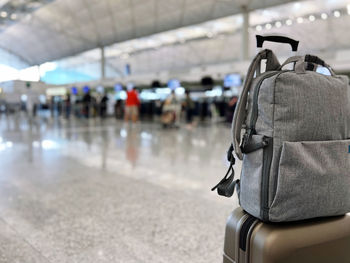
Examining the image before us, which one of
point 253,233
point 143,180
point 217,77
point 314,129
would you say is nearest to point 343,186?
point 314,129

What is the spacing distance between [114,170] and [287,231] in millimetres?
3497

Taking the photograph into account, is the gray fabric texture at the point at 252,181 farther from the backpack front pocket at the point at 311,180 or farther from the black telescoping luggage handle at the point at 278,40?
the black telescoping luggage handle at the point at 278,40

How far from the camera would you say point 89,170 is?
14.7ft

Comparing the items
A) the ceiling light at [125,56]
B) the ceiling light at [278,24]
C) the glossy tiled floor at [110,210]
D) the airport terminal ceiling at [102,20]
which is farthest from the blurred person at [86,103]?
the glossy tiled floor at [110,210]

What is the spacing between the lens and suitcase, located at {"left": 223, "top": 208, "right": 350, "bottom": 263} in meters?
1.24

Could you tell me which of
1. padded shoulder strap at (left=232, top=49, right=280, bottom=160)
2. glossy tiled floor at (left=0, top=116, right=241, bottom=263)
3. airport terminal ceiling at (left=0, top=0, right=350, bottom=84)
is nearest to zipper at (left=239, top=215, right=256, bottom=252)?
padded shoulder strap at (left=232, top=49, right=280, bottom=160)

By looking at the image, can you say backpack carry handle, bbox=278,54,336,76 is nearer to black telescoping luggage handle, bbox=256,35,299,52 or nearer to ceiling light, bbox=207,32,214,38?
black telescoping luggage handle, bbox=256,35,299,52

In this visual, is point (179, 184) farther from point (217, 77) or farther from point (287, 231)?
point (217, 77)

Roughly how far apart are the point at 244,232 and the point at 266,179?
26 centimetres

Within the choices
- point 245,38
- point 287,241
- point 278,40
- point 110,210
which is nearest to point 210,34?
point 245,38

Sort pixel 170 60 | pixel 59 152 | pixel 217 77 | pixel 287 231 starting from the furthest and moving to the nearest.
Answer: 1. pixel 170 60
2. pixel 217 77
3. pixel 59 152
4. pixel 287 231

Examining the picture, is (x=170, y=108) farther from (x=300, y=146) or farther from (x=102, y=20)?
(x=102, y=20)

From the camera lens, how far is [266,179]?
4.18ft

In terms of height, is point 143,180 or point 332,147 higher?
point 332,147
